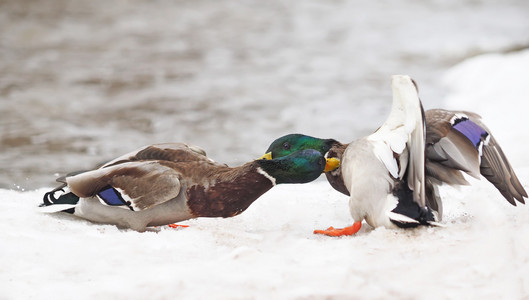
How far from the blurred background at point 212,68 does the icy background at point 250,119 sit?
0.08 feet

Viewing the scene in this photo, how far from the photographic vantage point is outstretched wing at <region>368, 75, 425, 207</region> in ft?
8.90

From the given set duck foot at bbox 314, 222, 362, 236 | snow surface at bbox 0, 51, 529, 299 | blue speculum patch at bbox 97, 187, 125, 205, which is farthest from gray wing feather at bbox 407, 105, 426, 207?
blue speculum patch at bbox 97, 187, 125, 205

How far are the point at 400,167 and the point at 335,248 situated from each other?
45 cm

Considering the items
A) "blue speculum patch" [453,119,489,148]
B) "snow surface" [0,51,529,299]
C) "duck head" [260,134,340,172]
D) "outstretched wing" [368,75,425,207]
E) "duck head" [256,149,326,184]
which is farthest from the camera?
"duck head" [260,134,340,172]

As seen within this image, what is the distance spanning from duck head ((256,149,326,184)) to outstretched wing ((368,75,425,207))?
23 centimetres

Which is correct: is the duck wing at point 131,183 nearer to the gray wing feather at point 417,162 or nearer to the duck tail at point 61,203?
the duck tail at point 61,203

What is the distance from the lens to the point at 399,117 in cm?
286

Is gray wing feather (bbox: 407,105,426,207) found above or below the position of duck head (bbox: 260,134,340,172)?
above

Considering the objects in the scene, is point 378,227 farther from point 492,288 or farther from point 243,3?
point 243,3

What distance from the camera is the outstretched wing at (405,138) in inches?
107

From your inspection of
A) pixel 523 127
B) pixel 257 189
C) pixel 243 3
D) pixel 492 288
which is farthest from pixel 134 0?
pixel 492 288

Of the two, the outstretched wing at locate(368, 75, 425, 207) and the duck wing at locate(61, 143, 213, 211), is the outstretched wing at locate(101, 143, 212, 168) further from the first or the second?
the outstretched wing at locate(368, 75, 425, 207)

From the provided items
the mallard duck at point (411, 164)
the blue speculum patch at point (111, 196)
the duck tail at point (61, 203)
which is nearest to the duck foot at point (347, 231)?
the mallard duck at point (411, 164)

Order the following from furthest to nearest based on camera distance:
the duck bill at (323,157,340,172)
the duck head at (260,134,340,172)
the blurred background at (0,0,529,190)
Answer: the blurred background at (0,0,529,190) < the duck head at (260,134,340,172) < the duck bill at (323,157,340,172)
